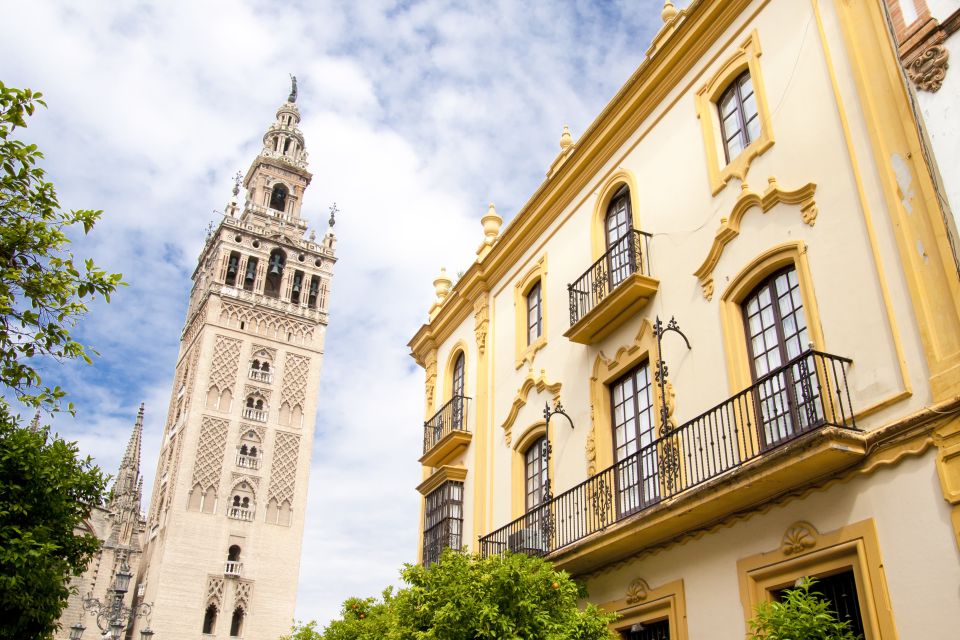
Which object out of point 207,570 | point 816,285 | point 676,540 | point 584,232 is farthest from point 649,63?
point 207,570

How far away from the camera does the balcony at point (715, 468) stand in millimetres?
8508

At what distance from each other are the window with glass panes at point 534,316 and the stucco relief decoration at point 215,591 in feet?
117

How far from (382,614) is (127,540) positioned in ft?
140

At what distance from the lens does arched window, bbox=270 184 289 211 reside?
63219 millimetres

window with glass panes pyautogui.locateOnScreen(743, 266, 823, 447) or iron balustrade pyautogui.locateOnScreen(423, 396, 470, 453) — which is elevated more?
iron balustrade pyautogui.locateOnScreen(423, 396, 470, 453)

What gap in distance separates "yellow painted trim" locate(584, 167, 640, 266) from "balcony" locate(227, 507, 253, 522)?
127 ft

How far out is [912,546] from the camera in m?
7.65

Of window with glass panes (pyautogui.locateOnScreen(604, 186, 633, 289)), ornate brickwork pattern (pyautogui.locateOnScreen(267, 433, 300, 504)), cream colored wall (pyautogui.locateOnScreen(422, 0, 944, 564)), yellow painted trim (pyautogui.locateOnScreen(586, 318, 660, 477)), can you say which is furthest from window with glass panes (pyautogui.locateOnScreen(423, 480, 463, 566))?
ornate brickwork pattern (pyautogui.locateOnScreen(267, 433, 300, 504))

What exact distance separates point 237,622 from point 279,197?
98.6 feet

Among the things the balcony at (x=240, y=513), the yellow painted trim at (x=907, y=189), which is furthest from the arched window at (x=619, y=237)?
the balcony at (x=240, y=513)

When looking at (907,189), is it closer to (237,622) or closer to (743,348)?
(743,348)

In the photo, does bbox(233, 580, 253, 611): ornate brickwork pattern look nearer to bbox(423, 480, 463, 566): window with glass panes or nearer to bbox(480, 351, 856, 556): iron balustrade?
bbox(423, 480, 463, 566): window with glass panes

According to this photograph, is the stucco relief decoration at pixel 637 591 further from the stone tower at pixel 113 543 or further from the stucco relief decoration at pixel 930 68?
the stone tower at pixel 113 543

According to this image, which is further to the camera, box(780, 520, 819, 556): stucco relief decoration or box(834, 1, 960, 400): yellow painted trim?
box(780, 520, 819, 556): stucco relief decoration
